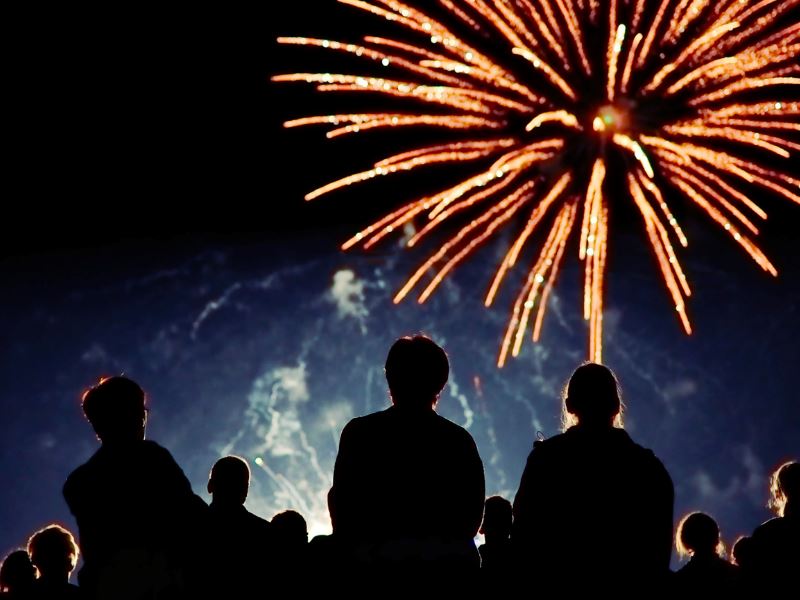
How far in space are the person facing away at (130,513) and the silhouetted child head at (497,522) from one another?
5.90 feet

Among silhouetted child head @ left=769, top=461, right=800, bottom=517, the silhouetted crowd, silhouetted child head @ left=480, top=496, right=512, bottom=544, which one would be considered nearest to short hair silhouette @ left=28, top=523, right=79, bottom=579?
the silhouetted crowd

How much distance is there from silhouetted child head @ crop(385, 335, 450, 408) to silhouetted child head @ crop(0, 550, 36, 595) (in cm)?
261

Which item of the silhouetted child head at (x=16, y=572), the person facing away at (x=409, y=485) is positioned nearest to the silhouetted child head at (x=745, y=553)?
the person facing away at (x=409, y=485)

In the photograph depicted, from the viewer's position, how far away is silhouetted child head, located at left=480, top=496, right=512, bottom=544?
4.49m

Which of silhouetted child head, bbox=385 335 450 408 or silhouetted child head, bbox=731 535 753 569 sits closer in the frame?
silhouetted child head, bbox=385 335 450 408

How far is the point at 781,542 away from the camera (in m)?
3.71

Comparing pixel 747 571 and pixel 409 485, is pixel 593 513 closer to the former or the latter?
pixel 409 485

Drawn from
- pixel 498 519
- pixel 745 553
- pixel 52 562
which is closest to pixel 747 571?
pixel 745 553

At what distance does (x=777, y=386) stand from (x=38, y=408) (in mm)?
11005

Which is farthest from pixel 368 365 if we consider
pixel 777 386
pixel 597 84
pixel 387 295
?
pixel 597 84

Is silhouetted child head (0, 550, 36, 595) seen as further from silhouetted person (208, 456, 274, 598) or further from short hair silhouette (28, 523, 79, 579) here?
silhouetted person (208, 456, 274, 598)

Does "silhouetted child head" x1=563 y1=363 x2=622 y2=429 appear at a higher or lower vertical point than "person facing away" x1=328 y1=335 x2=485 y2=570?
higher

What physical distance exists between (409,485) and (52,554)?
7.25ft

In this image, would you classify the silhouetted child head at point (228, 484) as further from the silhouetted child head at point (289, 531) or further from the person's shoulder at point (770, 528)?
the person's shoulder at point (770, 528)
